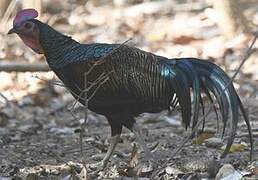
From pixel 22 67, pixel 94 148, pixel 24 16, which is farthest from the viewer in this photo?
pixel 22 67

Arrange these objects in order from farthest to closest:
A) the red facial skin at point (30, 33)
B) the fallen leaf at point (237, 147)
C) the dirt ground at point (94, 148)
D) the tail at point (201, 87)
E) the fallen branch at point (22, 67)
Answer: the fallen branch at point (22, 67), the fallen leaf at point (237, 147), the red facial skin at point (30, 33), the dirt ground at point (94, 148), the tail at point (201, 87)

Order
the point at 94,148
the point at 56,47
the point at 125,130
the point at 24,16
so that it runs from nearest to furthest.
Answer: the point at 56,47
the point at 24,16
the point at 94,148
the point at 125,130

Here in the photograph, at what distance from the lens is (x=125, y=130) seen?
670 centimetres

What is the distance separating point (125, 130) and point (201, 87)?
7.40 ft

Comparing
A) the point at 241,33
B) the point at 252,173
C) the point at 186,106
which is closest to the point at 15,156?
the point at 186,106

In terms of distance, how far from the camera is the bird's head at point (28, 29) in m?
4.83

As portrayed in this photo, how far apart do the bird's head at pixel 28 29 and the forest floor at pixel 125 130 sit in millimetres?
339

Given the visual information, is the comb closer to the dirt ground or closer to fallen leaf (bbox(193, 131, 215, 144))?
the dirt ground

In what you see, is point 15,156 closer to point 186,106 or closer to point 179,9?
point 186,106

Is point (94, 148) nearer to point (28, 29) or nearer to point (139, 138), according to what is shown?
point (139, 138)

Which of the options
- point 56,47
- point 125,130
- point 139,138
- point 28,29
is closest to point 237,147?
point 139,138

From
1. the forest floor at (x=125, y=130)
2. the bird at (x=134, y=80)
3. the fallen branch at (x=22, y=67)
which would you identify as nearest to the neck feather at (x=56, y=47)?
the bird at (x=134, y=80)

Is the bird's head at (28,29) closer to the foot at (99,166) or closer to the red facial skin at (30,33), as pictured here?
the red facial skin at (30,33)

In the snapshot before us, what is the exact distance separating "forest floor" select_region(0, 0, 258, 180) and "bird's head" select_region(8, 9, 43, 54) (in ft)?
1.11
